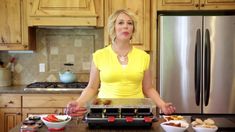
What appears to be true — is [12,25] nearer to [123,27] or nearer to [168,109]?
[123,27]

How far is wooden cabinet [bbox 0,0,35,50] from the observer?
3.61 m

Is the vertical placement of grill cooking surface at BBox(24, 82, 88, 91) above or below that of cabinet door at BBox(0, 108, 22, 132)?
above

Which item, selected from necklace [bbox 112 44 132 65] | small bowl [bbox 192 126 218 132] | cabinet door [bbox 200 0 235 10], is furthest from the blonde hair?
cabinet door [bbox 200 0 235 10]

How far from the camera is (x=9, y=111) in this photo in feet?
11.3

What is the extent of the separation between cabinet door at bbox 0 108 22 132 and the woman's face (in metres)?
1.88

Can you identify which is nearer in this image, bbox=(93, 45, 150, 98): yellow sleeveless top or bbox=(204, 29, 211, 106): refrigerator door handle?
bbox=(93, 45, 150, 98): yellow sleeveless top

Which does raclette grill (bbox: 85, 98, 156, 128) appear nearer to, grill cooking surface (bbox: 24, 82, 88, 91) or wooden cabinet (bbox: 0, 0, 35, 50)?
grill cooking surface (bbox: 24, 82, 88, 91)

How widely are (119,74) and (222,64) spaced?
5.58 ft

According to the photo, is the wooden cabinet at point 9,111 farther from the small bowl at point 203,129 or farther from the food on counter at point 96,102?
the small bowl at point 203,129

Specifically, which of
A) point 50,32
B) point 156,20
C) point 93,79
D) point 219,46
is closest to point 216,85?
point 219,46

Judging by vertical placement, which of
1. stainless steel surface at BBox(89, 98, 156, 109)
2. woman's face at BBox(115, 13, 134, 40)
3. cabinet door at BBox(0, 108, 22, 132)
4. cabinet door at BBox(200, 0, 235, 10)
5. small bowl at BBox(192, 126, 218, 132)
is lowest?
cabinet door at BBox(0, 108, 22, 132)

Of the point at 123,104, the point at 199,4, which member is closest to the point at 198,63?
the point at 199,4

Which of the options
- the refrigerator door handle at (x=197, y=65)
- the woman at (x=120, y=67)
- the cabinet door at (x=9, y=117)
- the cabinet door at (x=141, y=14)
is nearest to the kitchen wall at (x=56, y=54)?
the cabinet door at (x=141, y=14)

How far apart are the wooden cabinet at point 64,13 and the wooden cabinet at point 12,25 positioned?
0.10 m
